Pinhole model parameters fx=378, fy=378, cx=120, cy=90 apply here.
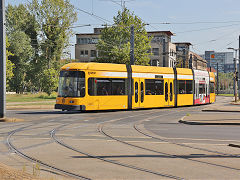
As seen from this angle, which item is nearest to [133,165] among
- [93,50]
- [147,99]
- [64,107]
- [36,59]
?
[64,107]

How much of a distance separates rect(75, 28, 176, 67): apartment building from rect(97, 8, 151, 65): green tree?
3293cm

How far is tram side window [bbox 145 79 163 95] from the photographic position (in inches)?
1087

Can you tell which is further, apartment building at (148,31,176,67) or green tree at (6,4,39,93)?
apartment building at (148,31,176,67)

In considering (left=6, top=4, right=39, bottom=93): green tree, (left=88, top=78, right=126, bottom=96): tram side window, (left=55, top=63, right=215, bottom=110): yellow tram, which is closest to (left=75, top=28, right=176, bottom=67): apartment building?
(left=6, top=4, right=39, bottom=93): green tree

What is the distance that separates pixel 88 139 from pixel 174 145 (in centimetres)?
285

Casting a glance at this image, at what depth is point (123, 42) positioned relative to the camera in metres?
56.7

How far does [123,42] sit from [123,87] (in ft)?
104

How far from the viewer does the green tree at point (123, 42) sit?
54.3m

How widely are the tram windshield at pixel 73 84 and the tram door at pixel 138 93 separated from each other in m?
4.76

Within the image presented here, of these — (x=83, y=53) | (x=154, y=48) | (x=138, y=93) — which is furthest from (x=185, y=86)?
(x=83, y=53)

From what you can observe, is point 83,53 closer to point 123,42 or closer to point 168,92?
point 123,42

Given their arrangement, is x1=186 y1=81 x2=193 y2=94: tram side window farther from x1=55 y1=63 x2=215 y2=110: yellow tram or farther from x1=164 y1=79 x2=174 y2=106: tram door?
x1=164 y1=79 x2=174 y2=106: tram door

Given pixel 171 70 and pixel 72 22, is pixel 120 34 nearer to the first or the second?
pixel 72 22

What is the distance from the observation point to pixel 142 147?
10.5 meters
